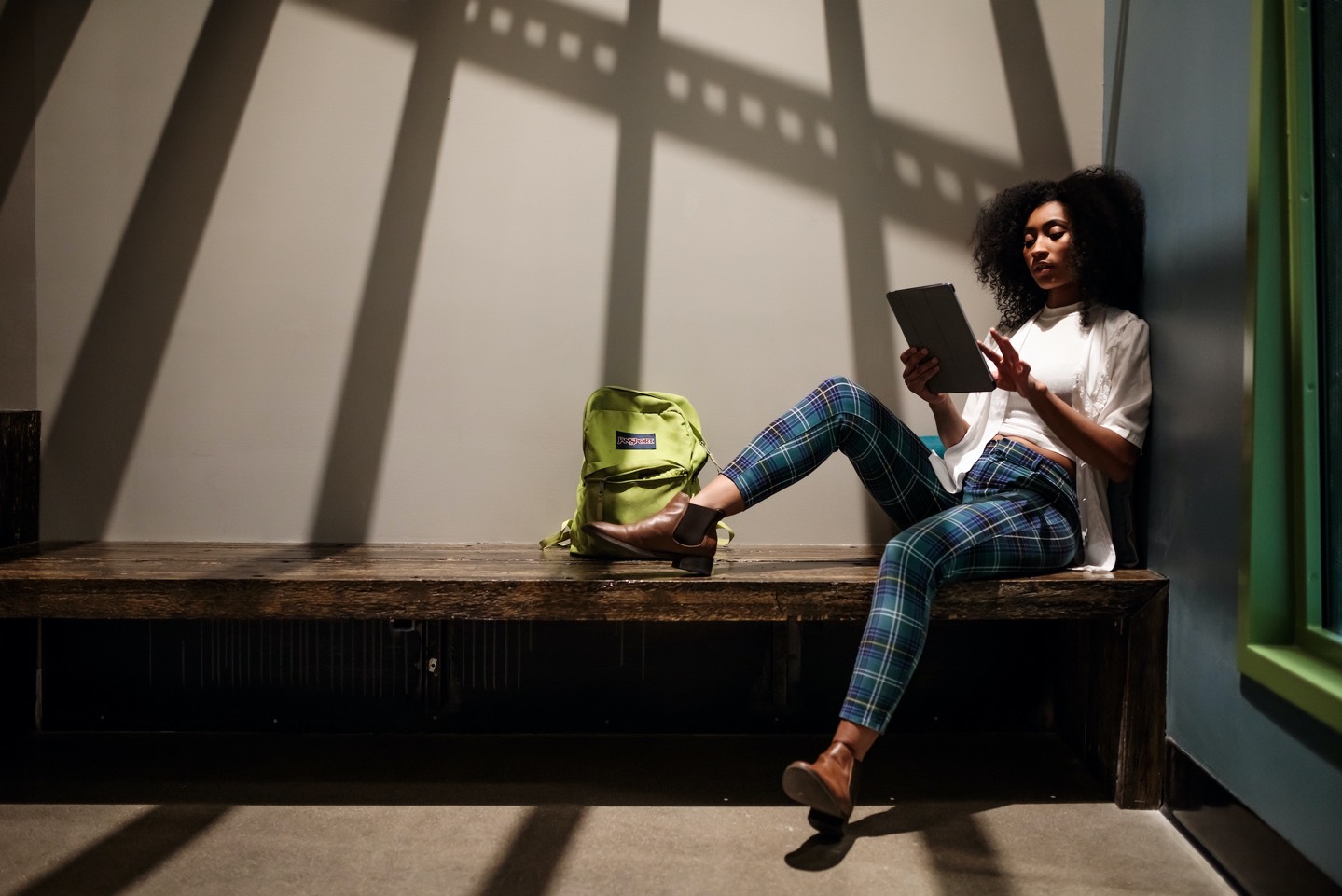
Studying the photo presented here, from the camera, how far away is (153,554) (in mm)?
2781

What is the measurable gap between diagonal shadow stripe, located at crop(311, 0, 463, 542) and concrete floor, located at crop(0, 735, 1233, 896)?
71 cm

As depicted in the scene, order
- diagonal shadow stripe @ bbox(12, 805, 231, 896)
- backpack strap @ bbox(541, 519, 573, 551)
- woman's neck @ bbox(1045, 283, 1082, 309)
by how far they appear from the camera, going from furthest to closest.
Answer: backpack strap @ bbox(541, 519, 573, 551), woman's neck @ bbox(1045, 283, 1082, 309), diagonal shadow stripe @ bbox(12, 805, 231, 896)

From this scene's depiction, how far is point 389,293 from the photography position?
3.04m

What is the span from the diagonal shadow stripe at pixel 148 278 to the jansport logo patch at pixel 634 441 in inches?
55.2

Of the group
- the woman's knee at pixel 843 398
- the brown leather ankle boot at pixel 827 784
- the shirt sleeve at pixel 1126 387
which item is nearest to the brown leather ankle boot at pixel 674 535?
the woman's knee at pixel 843 398

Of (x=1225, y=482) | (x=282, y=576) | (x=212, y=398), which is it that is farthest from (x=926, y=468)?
(x=212, y=398)

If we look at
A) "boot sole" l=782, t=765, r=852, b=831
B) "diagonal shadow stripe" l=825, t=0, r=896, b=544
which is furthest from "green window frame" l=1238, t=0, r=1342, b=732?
"diagonal shadow stripe" l=825, t=0, r=896, b=544

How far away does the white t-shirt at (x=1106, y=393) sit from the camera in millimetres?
2496

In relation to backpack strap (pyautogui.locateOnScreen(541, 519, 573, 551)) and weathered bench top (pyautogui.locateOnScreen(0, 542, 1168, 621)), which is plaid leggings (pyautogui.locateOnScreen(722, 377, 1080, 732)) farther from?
backpack strap (pyautogui.locateOnScreen(541, 519, 573, 551))

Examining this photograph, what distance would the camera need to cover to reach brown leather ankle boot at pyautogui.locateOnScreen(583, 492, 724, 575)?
7.99 feet

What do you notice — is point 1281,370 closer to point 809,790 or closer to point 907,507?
point 907,507

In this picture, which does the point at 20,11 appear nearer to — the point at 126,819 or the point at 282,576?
the point at 282,576

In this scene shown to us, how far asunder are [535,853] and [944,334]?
1.49 meters

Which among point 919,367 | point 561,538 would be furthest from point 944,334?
point 561,538
